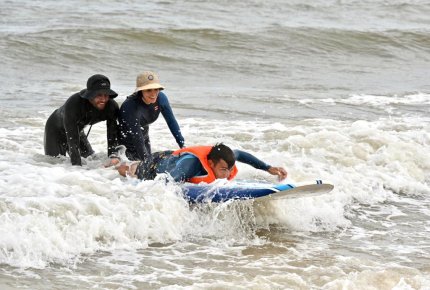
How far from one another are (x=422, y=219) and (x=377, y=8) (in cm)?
2147

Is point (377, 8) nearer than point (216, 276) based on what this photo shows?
No

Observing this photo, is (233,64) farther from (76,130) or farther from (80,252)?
Answer: (80,252)

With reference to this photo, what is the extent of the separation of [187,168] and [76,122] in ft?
4.68

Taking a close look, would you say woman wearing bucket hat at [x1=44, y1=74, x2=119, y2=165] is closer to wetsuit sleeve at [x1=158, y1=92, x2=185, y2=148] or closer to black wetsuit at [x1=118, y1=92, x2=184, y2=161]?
black wetsuit at [x1=118, y1=92, x2=184, y2=161]

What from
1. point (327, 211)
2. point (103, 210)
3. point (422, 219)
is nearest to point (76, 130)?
point (103, 210)

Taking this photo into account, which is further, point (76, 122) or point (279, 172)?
point (76, 122)

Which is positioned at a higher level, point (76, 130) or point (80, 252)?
point (76, 130)

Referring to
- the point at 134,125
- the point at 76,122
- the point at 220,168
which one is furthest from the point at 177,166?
the point at 76,122

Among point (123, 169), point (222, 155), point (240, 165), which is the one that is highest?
point (222, 155)

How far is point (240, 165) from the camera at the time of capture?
369 inches

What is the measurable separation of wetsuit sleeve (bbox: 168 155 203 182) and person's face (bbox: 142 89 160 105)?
3.12ft

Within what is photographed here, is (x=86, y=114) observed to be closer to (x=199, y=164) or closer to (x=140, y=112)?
(x=140, y=112)

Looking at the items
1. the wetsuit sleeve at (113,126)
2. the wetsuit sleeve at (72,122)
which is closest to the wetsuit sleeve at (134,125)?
the wetsuit sleeve at (113,126)

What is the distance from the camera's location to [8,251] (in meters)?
6.59
